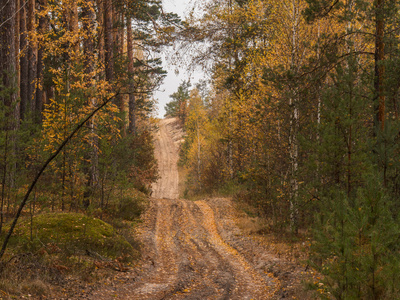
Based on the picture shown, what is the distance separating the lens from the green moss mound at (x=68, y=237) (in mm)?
7172

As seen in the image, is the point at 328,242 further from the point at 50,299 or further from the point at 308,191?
the point at 50,299

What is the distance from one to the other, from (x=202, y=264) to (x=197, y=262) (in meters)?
0.24

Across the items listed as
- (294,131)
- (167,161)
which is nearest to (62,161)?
(294,131)

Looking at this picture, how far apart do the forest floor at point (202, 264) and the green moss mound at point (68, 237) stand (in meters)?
0.83

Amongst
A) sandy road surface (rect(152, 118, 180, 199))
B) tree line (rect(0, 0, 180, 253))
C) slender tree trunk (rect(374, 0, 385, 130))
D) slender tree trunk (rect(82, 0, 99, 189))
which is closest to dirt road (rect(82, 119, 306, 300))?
tree line (rect(0, 0, 180, 253))

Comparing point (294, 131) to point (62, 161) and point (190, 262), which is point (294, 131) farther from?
point (62, 161)

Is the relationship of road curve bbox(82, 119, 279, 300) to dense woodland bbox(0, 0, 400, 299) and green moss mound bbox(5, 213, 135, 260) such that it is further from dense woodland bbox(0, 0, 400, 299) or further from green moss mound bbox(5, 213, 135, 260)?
dense woodland bbox(0, 0, 400, 299)

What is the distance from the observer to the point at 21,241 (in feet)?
22.5

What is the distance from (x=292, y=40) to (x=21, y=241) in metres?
10.2

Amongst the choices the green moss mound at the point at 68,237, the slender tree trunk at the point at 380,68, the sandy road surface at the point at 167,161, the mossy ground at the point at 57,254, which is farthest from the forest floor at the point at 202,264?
the sandy road surface at the point at 167,161

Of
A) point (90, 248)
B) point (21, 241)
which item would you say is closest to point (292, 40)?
point (90, 248)

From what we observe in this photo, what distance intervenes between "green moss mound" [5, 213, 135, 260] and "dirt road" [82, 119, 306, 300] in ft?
2.96

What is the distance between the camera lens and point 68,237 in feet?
26.2

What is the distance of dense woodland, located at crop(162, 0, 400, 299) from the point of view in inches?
171
